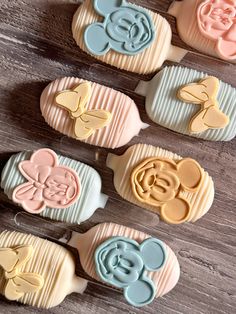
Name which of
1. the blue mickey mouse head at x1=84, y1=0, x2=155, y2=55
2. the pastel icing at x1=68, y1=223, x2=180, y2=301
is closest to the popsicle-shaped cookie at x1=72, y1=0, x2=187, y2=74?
the blue mickey mouse head at x1=84, y1=0, x2=155, y2=55

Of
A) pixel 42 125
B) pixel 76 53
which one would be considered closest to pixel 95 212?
pixel 42 125

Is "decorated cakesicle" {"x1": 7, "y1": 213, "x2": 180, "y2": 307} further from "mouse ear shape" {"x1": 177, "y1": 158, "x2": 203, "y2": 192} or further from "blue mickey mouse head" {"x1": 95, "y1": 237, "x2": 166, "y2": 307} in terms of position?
"mouse ear shape" {"x1": 177, "y1": 158, "x2": 203, "y2": 192}

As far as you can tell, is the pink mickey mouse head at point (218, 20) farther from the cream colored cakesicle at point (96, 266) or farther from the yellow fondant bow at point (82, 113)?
the cream colored cakesicle at point (96, 266)

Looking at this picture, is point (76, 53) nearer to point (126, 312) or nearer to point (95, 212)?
point (95, 212)

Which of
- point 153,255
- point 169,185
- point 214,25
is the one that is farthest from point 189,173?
point 214,25

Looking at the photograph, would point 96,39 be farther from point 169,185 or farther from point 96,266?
point 96,266

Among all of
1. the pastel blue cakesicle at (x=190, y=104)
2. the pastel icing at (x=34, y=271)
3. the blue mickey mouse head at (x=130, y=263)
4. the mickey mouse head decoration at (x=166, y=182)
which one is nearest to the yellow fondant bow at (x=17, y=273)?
the pastel icing at (x=34, y=271)
